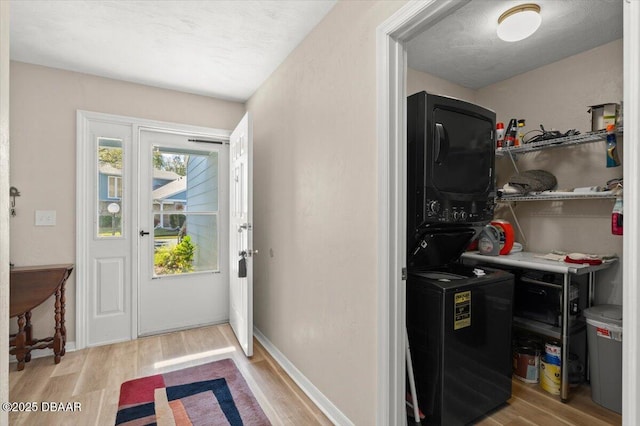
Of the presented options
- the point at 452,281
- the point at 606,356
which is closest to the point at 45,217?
the point at 452,281

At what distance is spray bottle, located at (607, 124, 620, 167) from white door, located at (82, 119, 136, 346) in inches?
152

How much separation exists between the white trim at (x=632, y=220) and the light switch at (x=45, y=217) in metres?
3.62

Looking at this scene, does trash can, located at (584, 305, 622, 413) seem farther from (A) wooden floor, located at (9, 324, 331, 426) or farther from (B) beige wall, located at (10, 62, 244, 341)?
(B) beige wall, located at (10, 62, 244, 341)

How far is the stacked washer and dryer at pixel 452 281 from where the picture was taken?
1713 millimetres

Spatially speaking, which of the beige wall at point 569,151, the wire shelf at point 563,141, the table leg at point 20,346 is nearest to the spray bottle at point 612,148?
the wire shelf at point 563,141

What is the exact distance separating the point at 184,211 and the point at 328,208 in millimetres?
2014

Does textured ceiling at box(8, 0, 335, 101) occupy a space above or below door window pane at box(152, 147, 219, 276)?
above

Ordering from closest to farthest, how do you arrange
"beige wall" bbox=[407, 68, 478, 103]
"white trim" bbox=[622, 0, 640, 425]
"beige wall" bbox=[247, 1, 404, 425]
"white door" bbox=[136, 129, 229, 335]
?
"white trim" bbox=[622, 0, 640, 425] < "beige wall" bbox=[247, 1, 404, 425] < "beige wall" bbox=[407, 68, 478, 103] < "white door" bbox=[136, 129, 229, 335]

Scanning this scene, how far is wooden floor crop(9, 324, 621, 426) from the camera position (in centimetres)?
192

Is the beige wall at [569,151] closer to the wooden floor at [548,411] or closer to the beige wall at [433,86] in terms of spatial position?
the beige wall at [433,86]

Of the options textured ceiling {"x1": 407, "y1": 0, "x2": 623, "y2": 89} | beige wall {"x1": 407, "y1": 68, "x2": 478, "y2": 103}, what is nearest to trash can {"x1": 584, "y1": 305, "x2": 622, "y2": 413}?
textured ceiling {"x1": 407, "y1": 0, "x2": 623, "y2": 89}

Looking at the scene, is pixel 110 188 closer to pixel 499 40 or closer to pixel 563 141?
pixel 499 40

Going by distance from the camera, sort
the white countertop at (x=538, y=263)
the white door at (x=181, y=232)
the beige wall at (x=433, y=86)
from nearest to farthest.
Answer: the white countertop at (x=538, y=263) < the beige wall at (x=433, y=86) < the white door at (x=181, y=232)

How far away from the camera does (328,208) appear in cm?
197
